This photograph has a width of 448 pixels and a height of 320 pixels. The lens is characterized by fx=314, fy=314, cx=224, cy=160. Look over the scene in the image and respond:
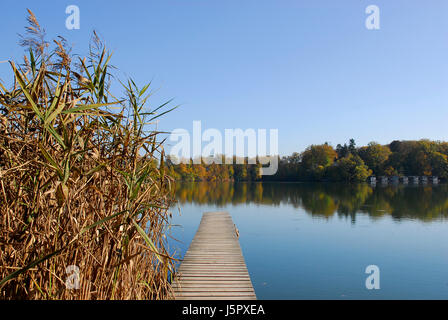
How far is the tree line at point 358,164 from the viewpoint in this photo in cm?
4959

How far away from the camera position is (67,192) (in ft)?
5.05

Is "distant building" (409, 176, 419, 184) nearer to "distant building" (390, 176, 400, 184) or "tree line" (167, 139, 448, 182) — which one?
"tree line" (167, 139, 448, 182)

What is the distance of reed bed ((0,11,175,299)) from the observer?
164 cm

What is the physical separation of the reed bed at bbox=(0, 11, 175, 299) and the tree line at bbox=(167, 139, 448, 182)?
46.4 meters

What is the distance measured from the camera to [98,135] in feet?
6.61

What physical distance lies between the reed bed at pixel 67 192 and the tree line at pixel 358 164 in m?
46.4

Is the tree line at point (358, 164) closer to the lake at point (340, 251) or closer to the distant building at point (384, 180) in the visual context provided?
the distant building at point (384, 180)

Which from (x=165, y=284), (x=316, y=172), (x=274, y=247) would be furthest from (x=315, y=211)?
(x=316, y=172)

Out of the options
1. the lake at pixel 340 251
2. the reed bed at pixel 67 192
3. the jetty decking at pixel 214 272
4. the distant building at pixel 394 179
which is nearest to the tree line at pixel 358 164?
the distant building at pixel 394 179

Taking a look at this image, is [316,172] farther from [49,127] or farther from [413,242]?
[49,127]

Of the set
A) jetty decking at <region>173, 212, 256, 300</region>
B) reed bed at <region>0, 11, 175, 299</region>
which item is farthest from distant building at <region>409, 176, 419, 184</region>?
reed bed at <region>0, 11, 175, 299</region>

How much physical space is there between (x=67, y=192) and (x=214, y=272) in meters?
3.79

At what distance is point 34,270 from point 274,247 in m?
8.10
